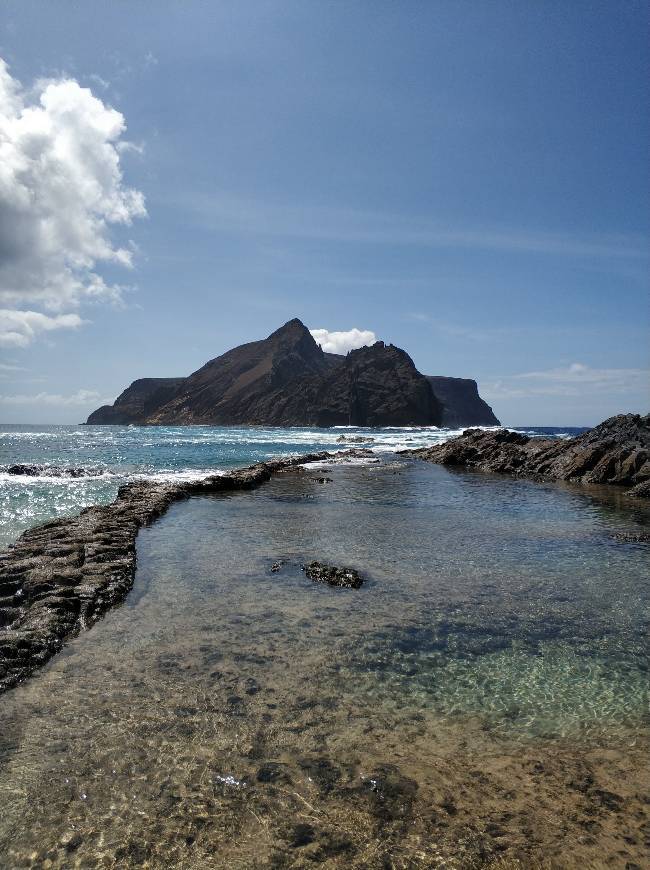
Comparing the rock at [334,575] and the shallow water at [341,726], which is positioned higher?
the rock at [334,575]

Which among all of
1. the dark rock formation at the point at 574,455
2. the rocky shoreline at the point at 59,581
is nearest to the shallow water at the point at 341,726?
the rocky shoreline at the point at 59,581

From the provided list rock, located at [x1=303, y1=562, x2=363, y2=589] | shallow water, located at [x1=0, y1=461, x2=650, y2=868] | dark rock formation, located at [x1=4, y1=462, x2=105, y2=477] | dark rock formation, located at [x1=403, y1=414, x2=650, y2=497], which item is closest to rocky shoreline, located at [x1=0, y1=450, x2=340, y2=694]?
shallow water, located at [x1=0, y1=461, x2=650, y2=868]

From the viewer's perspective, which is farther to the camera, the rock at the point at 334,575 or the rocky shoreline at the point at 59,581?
the rock at the point at 334,575

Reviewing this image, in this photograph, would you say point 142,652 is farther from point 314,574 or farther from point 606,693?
point 606,693

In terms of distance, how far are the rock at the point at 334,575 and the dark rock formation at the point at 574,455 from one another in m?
22.7

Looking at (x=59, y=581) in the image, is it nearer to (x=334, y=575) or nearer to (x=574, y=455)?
(x=334, y=575)

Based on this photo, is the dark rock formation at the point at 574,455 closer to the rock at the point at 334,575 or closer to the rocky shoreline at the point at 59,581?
the rock at the point at 334,575

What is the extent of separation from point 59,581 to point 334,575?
6.48 metres

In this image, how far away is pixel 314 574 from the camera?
12367 mm

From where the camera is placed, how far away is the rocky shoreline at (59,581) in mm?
8086

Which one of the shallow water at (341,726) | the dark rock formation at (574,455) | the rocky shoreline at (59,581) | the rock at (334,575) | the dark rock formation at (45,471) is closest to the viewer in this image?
the shallow water at (341,726)

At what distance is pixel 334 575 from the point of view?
1215cm

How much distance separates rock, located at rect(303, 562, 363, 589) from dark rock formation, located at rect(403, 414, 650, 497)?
22.7m

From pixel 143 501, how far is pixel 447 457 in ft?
111
